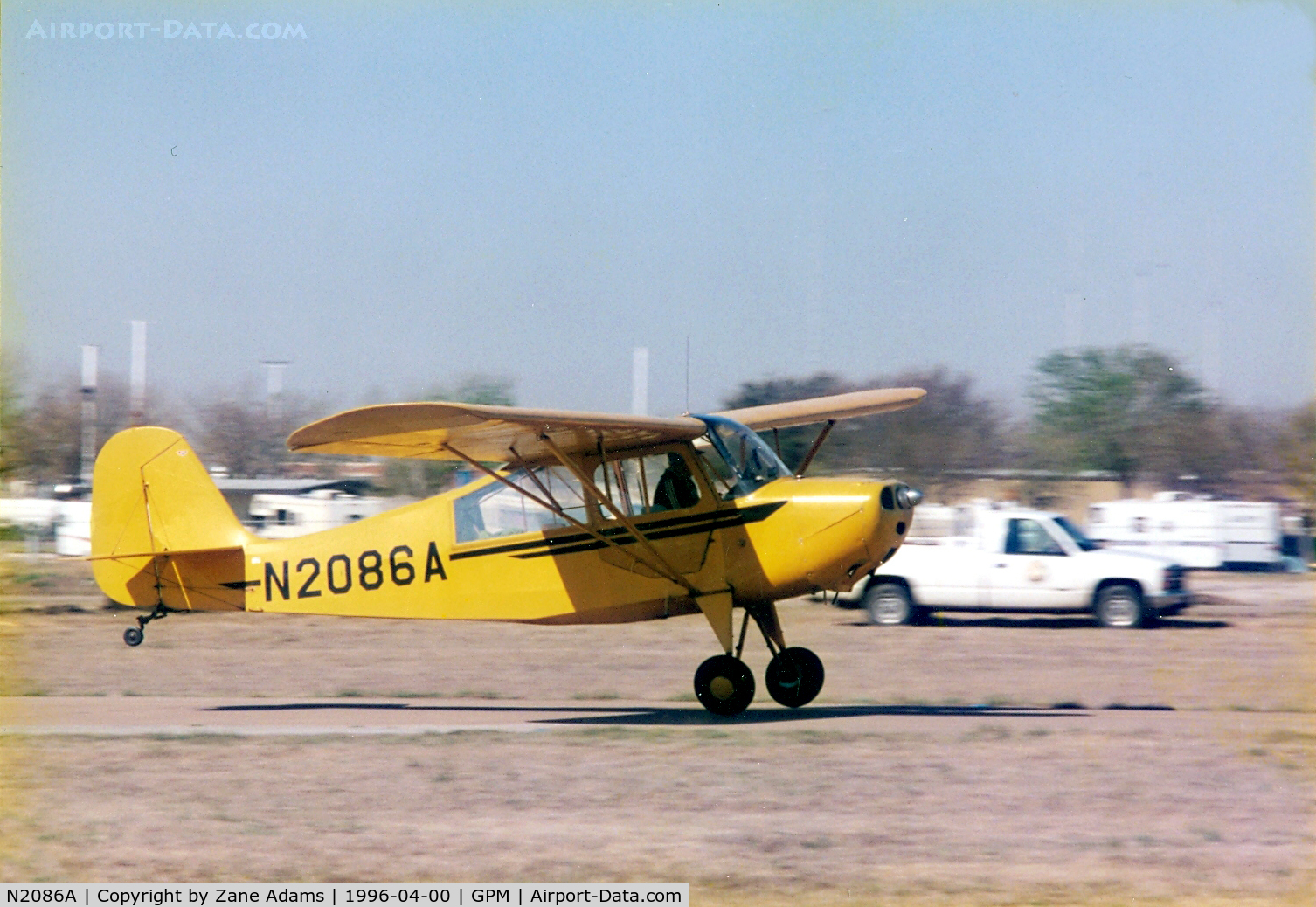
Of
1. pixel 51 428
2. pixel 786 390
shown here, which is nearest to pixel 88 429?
pixel 51 428

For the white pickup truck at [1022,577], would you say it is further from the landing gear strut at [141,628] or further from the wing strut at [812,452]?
the landing gear strut at [141,628]

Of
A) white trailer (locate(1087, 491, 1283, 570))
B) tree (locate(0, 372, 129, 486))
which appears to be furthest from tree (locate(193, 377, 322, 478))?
white trailer (locate(1087, 491, 1283, 570))

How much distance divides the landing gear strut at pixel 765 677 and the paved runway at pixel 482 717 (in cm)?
13

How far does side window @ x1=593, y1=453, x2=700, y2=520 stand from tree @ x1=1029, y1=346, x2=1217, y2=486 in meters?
28.5

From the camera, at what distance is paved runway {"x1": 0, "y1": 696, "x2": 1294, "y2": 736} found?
10.7m

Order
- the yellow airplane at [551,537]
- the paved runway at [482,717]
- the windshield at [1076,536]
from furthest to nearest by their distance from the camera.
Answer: the windshield at [1076,536], the yellow airplane at [551,537], the paved runway at [482,717]

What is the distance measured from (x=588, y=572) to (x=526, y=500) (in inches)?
36.6

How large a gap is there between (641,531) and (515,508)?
1.31 metres

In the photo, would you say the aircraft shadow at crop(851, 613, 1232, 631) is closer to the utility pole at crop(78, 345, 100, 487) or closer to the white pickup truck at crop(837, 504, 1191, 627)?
the white pickup truck at crop(837, 504, 1191, 627)

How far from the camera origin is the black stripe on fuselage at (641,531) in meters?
11.4

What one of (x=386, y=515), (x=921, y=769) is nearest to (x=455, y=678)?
(x=386, y=515)

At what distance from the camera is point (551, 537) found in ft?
39.3

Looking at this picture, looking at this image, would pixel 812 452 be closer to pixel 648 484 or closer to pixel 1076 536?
pixel 648 484

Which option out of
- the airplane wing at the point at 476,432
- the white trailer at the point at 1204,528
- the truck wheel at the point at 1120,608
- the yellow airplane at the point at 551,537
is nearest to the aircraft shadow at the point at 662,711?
the yellow airplane at the point at 551,537
